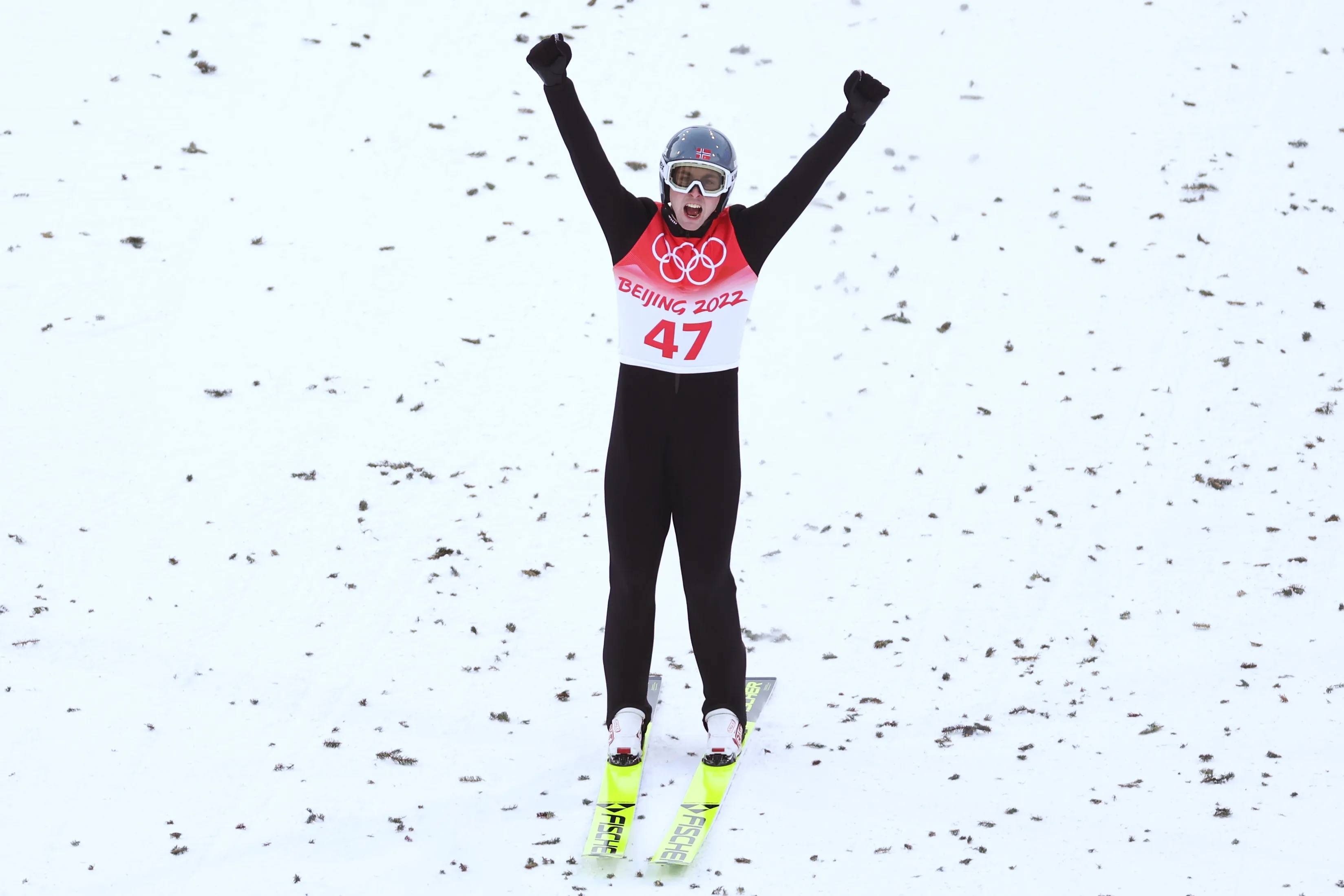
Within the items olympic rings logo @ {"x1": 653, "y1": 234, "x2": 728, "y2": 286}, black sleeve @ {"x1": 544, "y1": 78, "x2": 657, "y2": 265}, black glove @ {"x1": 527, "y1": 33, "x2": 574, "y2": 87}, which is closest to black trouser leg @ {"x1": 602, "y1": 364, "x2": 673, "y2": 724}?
olympic rings logo @ {"x1": 653, "y1": 234, "x2": 728, "y2": 286}

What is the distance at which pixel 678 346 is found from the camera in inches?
163

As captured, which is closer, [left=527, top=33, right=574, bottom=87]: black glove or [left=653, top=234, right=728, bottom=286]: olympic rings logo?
[left=527, top=33, right=574, bottom=87]: black glove

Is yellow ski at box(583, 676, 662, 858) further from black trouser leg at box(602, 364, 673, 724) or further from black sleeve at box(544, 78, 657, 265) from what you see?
black sleeve at box(544, 78, 657, 265)

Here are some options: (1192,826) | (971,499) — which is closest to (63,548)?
(971,499)

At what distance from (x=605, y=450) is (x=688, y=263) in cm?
296

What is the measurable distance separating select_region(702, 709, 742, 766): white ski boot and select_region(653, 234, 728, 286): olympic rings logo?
5.56ft

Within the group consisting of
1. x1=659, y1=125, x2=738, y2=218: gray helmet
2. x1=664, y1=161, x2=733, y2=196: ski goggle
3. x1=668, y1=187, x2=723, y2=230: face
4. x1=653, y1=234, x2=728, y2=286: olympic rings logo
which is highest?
x1=659, y1=125, x2=738, y2=218: gray helmet

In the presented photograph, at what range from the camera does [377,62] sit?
9.08 meters

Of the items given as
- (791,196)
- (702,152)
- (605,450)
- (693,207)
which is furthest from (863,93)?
(605,450)

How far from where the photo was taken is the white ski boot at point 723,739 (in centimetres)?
457

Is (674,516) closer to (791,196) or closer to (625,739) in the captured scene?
(625,739)

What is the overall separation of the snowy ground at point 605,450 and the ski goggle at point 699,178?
87.8 inches

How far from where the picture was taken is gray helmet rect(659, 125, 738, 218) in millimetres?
3984

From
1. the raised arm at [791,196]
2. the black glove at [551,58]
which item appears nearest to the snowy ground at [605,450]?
the raised arm at [791,196]
